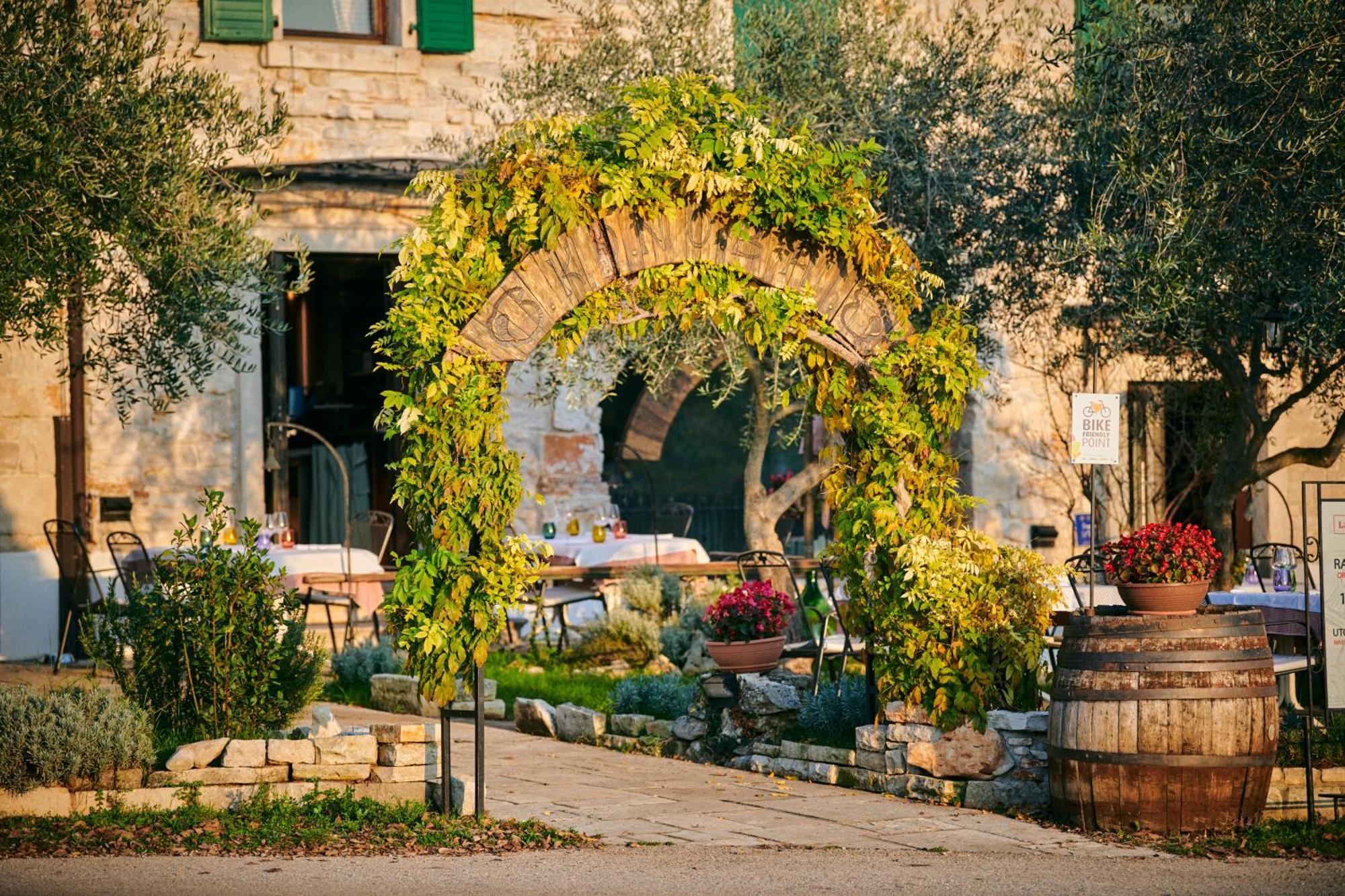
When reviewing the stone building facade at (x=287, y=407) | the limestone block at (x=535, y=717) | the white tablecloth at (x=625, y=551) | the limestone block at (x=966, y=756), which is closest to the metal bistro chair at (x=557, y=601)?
the white tablecloth at (x=625, y=551)

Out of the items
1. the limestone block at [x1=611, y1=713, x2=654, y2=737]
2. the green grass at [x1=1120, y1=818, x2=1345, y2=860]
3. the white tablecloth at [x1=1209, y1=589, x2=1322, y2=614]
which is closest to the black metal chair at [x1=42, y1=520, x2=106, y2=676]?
the limestone block at [x1=611, y1=713, x2=654, y2=737]

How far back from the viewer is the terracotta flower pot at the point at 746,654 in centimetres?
859

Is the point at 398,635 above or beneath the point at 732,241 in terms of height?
beneath

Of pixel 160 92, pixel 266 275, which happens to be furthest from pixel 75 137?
pixel 266 275

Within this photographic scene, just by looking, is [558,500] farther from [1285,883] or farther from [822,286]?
[1285,883]

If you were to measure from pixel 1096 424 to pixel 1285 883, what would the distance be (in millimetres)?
A: 2500

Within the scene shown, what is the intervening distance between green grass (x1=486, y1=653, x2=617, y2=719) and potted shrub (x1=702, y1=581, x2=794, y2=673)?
1.15 meters

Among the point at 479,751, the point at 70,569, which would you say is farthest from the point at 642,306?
the point at 70,569

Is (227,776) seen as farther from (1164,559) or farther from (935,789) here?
(1164,559)

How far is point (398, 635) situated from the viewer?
669 centimetres

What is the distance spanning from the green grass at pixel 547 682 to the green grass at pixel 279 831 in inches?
124

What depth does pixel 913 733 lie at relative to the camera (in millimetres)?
7312

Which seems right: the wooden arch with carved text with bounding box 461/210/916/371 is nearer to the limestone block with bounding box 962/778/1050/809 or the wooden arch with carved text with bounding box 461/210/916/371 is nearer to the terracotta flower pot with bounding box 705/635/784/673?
the terracotta flower pot with bounding box 705/635/784/673

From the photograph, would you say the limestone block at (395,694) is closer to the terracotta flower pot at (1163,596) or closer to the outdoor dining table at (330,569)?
the outdoor dining table at (330,569)
